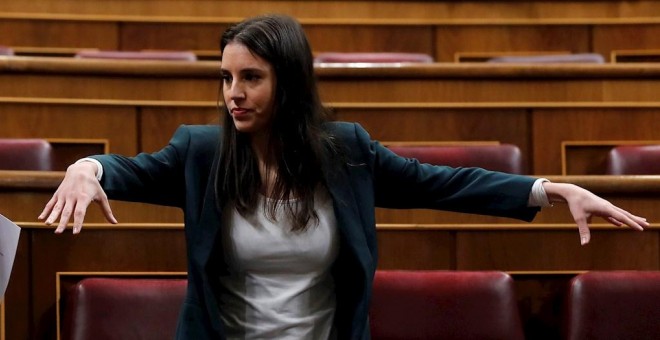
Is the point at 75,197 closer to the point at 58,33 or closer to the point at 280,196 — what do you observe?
the point at 280,196

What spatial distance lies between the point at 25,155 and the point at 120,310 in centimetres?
22

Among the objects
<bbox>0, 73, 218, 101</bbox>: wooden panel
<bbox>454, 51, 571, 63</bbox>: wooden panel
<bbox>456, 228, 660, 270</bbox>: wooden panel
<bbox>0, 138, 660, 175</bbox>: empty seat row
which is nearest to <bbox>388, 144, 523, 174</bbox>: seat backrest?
<bbox>0, 138, 660, 175</bbox>: empty seat row

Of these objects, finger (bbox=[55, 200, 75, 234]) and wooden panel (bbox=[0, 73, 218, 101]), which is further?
wooden panel (bbox=[0, 73, 218, 101])

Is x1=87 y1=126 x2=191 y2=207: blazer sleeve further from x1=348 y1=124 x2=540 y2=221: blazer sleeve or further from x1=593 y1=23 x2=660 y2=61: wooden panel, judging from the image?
x1=593 y1=23 x2=660 y2=61: wooden panel

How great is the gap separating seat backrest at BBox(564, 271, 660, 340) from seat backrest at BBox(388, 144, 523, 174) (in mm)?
188

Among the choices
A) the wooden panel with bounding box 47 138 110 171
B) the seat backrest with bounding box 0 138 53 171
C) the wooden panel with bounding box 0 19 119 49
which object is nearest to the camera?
the seat backrest with bounding box 0 138 53 171

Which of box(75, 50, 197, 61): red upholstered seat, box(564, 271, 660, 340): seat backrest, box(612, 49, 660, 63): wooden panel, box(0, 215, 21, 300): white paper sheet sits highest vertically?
box(612, 49, 660, 63): wooden panel

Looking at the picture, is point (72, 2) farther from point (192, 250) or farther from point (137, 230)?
point (192, 250)

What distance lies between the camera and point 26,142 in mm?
719

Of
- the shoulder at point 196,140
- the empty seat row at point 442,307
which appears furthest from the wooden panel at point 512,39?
the shoulder at point 196,140

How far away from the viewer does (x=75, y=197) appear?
0.37 metres

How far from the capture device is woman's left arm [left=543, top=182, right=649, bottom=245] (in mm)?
413

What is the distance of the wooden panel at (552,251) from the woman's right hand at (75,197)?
0.94 ft

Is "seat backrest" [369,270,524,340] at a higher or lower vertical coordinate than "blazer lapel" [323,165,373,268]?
lower
